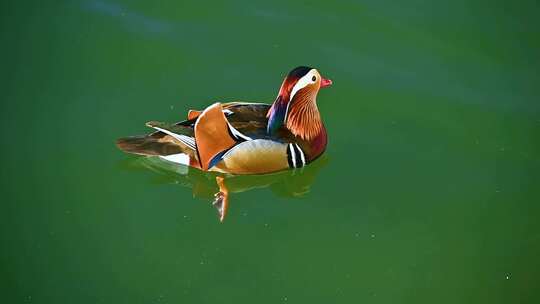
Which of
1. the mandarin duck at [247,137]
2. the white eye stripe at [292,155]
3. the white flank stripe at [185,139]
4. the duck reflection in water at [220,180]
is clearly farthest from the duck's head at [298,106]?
the white flank stripe at [185,139]

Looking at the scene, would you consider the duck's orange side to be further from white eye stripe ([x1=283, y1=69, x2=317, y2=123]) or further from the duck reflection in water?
white eye stripe ([x1=283, y1=69, x2=317, y2=123])

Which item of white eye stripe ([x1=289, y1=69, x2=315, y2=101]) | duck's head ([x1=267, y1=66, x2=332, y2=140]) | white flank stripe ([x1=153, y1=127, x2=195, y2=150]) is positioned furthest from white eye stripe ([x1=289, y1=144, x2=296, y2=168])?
white flank stripe ([x1=153, y1=127, x2=195, y2=150])

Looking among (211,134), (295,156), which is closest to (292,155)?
(295,156)

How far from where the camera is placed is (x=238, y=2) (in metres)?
5.41

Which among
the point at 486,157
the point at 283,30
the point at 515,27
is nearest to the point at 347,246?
the point at 486,157

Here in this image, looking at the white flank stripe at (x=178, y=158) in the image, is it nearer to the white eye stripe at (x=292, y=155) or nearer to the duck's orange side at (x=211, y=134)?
the duck's orange side at (x=211, y=134)

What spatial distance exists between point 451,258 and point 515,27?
2349 millimetres

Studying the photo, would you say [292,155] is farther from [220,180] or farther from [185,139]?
[185,139]

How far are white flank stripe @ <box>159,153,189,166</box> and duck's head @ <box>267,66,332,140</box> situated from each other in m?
0.49

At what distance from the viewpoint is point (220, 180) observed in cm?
417

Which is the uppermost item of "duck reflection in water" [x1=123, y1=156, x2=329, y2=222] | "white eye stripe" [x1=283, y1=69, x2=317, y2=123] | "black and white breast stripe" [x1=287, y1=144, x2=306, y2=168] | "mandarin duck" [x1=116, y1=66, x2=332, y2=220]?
"white eye stripe" [x1=283, y1=69, x2=317, y2=123]

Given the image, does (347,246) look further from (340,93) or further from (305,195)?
(340,93)

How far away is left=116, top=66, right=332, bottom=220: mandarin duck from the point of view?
396cm

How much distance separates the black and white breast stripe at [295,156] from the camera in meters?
4.18
